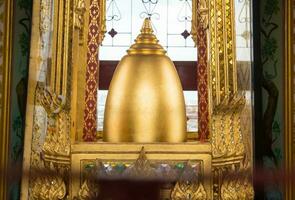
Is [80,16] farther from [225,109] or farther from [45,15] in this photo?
[225,109]

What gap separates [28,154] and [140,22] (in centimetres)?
96

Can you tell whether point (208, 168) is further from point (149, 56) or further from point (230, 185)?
point (149, 56)

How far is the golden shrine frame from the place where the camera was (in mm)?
2115

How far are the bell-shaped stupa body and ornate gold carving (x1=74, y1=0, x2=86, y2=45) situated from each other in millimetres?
291

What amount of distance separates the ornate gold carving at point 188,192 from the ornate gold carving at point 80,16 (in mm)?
862

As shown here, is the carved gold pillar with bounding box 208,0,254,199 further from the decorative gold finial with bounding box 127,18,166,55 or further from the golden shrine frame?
the decorative gold finial with bounding box 127,18,166,55

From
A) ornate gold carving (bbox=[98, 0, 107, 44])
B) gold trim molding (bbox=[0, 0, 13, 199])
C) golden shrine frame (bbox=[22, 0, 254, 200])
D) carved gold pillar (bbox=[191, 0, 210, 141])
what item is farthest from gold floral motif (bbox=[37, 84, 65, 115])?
carved gold pillar (bbox=[191, 0, 210, 141])

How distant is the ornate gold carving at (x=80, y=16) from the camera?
7.93 feet

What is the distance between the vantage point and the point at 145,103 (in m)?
2.27

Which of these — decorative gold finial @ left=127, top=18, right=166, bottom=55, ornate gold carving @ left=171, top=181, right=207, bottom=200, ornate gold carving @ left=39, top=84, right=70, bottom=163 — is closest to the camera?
ornate gold carving @ left=171, top=181, right=207, bottom=200

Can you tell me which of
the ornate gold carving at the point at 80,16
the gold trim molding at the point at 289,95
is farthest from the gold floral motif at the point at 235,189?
the ornate gold carving at the point at 80,16

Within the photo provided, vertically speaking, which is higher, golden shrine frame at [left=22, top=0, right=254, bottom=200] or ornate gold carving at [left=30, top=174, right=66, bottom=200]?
golden shrine frame at [left=22, top=0, right=254, bottom=200]

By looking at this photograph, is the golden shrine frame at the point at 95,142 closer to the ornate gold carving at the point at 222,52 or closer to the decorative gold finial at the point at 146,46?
the ornate gold carving at the point at 222,52

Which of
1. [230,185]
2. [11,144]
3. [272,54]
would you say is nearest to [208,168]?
[230,185]
